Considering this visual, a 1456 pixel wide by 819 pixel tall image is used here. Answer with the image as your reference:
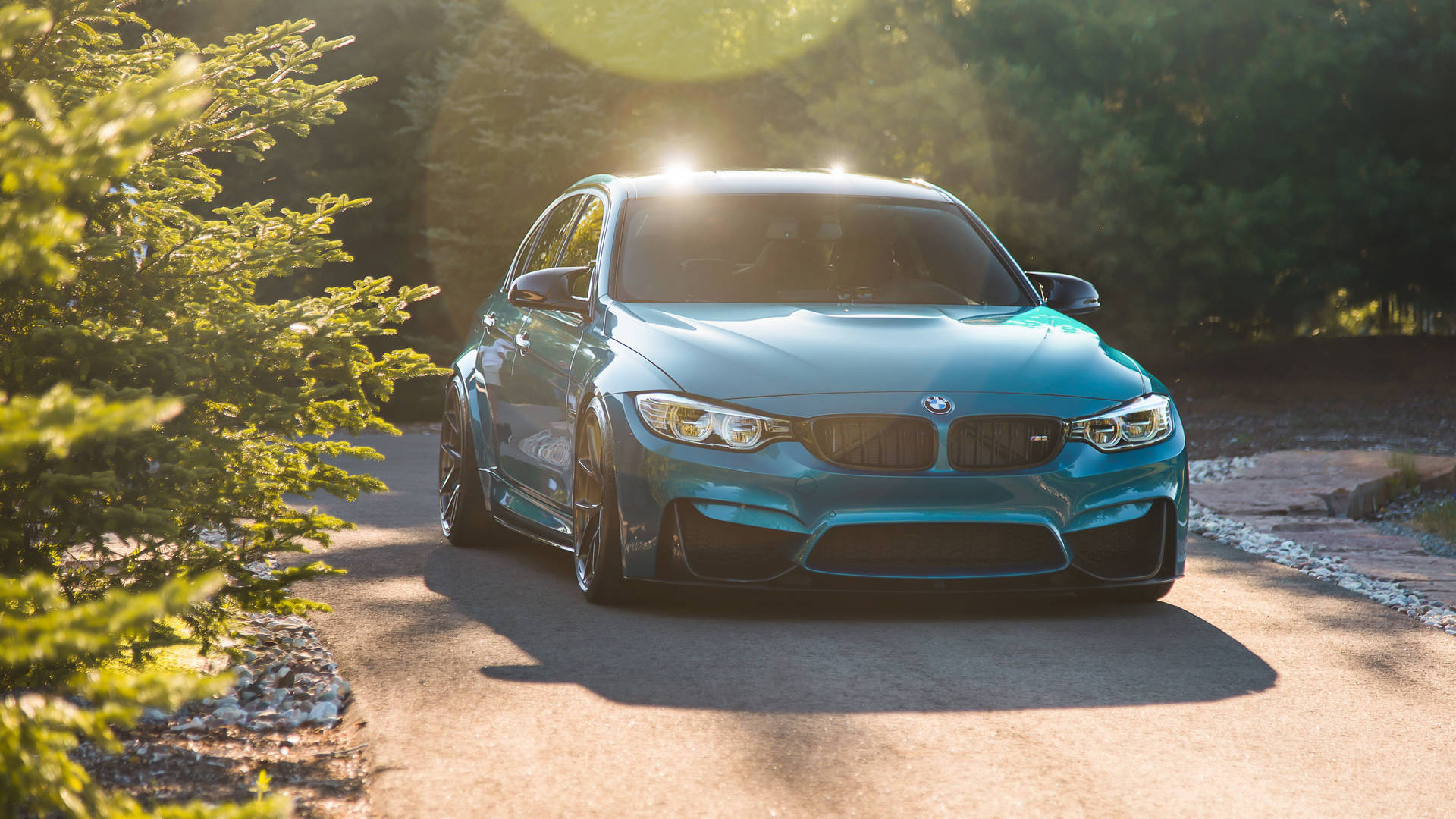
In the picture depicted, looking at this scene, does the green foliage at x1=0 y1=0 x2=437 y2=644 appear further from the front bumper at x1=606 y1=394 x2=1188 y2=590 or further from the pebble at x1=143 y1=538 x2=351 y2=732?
the front bumper at x1=606 y1=394 x2=1188 y2=590

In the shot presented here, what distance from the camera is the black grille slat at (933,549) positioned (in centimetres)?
533

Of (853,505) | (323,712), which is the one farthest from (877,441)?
(323,712)

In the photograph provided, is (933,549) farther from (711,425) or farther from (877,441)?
(711,425)

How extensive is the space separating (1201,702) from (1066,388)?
1467mm

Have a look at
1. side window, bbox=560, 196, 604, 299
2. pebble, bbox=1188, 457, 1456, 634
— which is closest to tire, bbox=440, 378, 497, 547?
side window, bbox=560, 196, 604, 299

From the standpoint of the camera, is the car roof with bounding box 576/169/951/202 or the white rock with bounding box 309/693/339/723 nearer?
the white rock with bounding box 309/693/339/723

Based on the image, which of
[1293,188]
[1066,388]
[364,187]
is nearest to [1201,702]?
[1066,388]

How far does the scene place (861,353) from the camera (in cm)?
562

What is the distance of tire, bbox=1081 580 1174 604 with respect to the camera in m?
5.84

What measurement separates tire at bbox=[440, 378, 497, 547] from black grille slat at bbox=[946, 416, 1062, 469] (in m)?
2.85

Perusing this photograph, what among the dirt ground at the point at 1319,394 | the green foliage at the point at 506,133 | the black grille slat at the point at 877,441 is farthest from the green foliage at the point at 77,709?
the green foliage at the point at 506,133

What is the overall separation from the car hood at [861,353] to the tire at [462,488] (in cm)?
164

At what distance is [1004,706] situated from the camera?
432cm

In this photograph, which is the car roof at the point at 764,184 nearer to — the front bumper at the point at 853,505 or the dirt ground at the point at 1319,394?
the front bumper at the point at 853,505
